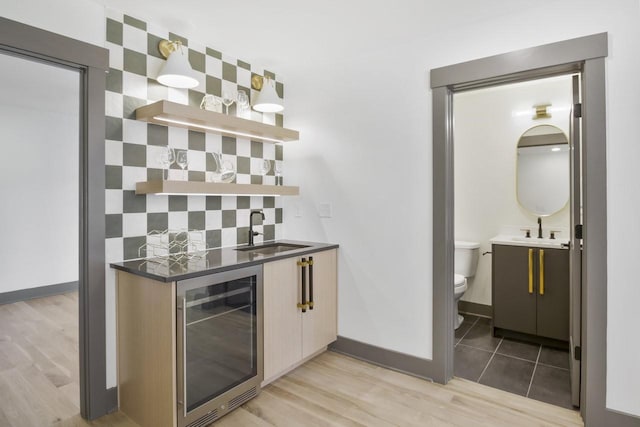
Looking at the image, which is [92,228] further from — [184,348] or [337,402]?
[337,402]

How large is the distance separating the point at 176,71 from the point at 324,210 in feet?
4.94

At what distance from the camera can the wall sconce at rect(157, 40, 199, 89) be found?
86.5 inches

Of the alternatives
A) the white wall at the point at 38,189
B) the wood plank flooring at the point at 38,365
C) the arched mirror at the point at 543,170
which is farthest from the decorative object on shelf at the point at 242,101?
the arched mirror at the point at 543,170

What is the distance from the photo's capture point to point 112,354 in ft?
6.97

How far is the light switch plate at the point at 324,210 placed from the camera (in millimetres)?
3025

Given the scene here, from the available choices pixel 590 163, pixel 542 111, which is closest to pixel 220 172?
pixel 590 163

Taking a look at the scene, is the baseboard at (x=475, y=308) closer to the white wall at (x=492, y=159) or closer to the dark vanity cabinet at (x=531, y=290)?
the white wall at (x=492, y=159)

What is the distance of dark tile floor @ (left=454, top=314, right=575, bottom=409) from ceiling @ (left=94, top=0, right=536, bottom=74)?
2.41m

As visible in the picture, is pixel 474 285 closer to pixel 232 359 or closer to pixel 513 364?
pixel 513 364

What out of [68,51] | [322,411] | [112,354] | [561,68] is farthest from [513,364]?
[68,51]

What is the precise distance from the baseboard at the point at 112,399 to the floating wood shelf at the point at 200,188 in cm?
118

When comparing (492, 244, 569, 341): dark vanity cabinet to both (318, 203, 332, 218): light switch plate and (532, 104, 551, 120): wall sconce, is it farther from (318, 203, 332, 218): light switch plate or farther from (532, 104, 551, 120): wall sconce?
(318, 203, 332, 218): light switch plate

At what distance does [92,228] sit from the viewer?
2021mm

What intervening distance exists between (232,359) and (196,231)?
0.94 m
